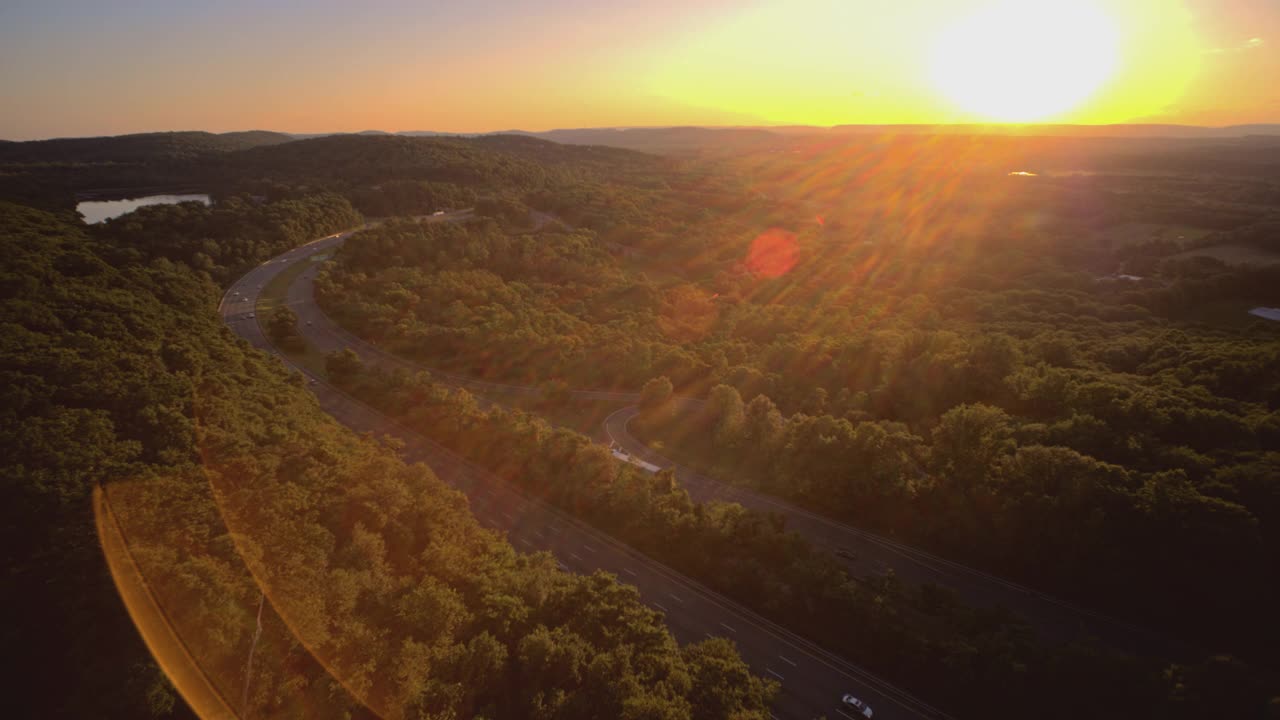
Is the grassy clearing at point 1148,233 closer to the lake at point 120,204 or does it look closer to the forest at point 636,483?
the forest at point 636,483

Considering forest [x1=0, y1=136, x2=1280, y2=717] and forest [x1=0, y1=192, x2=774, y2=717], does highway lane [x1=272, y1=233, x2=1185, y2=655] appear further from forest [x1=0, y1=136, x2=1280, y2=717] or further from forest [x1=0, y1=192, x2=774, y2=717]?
forest [x1=0, y1=192, x2=774, y2=717]

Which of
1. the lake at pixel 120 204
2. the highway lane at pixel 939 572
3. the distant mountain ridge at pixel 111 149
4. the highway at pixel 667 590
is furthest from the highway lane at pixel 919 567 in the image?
the distant mountain ridge at pixel 111 149

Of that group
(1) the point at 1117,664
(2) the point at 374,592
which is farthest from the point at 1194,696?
(2) the point at 374,592

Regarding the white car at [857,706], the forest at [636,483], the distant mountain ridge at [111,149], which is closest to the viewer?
the forest at [636,483]

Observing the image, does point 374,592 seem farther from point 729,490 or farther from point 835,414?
point 835,414

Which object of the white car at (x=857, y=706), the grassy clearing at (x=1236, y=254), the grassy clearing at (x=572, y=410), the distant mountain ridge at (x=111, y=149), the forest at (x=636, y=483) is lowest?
the white car at (x=857, y=706)

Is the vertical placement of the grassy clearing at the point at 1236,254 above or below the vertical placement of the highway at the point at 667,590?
above

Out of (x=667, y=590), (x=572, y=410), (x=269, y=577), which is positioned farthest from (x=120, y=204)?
(x=667, y=590)

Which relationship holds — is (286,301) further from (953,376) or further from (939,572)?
(939,572)
